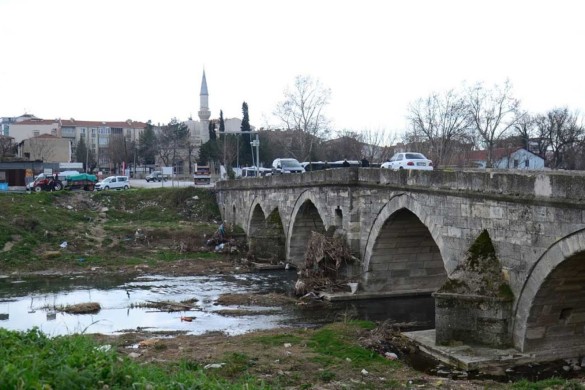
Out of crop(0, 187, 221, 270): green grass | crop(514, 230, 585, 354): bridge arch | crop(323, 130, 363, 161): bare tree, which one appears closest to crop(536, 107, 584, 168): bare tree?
crop(323, 130, 363, 161): bare tree

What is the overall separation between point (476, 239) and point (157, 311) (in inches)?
374

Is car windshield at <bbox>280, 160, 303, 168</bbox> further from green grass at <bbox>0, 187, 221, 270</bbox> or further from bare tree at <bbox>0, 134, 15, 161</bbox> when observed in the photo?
bare tree at <bbox>0, 134, 15, 161</bbox>

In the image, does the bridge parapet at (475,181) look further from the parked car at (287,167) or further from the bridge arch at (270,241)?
the parked car at (287,167)

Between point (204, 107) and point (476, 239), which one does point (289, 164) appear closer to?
point (476, 239)

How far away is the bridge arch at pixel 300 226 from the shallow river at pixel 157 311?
7.67 feet

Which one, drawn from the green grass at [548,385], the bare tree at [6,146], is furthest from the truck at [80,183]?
the green grass at [548,385]

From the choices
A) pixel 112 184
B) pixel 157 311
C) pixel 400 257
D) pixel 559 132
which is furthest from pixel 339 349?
pixel 559 132

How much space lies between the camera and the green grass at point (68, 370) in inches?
240

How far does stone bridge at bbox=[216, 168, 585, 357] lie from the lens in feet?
39.3

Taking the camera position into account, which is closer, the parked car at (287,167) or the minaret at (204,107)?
the parked car at (287,167)

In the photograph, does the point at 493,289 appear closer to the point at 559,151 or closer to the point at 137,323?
the point at 137,323

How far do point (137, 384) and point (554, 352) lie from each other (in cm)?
940

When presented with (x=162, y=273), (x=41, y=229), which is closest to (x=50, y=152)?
(x=41, y=229)

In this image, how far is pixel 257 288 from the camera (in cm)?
2261
